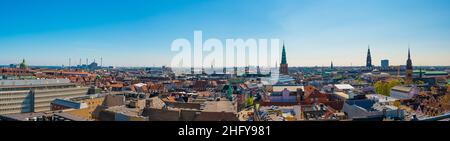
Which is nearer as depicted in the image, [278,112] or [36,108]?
[278,112]

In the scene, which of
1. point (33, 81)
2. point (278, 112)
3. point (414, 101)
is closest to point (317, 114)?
point (278, 112)

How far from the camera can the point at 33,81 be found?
28.4 m
